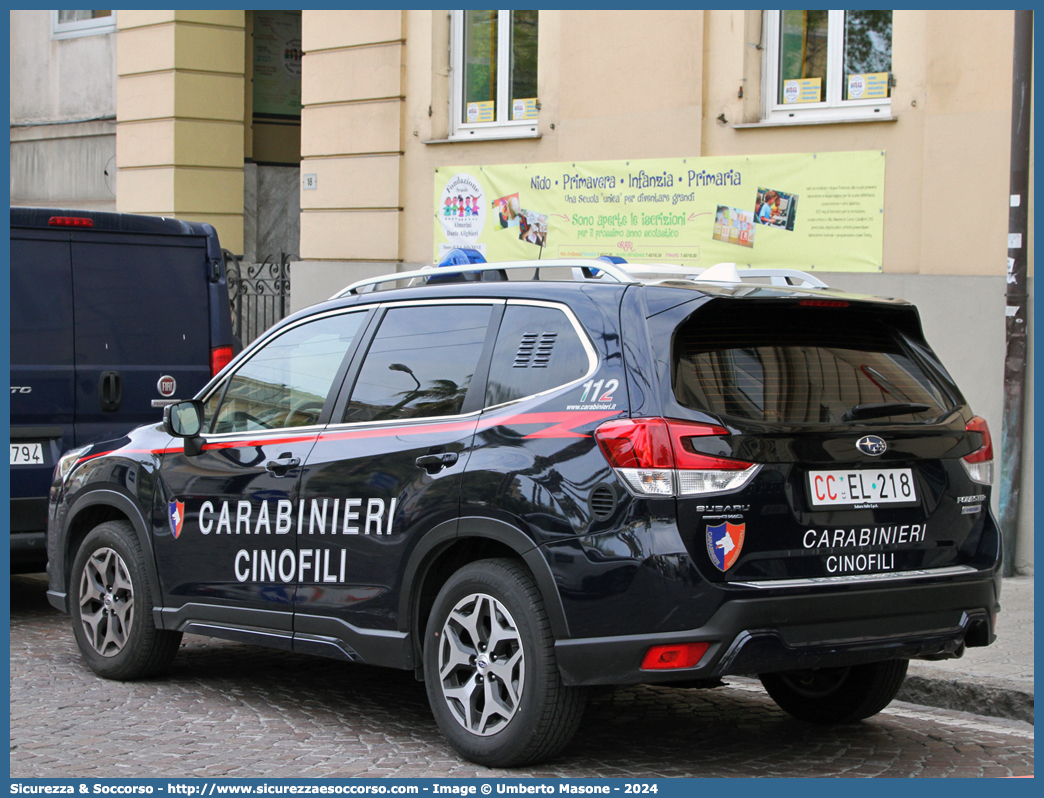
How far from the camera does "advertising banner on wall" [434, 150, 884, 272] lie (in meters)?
10.4

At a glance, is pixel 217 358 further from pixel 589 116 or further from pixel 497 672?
pixel 589 116

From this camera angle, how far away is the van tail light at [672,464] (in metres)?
4.49

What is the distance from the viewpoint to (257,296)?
1498cm

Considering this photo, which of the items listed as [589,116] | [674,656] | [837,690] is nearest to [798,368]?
[674,656]

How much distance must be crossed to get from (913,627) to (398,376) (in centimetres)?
223

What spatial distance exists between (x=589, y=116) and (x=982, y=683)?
22.8 ft

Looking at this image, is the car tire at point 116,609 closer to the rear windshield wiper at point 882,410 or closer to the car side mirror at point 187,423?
the car side mirror at point 187,423

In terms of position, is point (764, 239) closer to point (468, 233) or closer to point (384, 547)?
point (468, 233)

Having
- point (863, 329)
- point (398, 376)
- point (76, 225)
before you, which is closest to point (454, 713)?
point (398, 376)

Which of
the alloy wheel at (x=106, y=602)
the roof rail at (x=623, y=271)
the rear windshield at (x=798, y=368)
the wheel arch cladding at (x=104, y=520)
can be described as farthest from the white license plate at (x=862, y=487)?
the alloy wheel at (x=106, y=602)

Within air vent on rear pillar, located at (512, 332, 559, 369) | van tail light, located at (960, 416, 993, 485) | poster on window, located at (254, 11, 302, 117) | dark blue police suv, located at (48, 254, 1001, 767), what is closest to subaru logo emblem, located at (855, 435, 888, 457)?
→ dark blue police suv, located at (48, 254, 1001, 767)

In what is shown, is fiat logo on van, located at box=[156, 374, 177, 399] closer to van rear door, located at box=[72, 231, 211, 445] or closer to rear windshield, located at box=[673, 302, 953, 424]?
van rear door, located at box=[72, 231, 211, 445]

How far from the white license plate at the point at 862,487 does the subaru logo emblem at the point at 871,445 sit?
69 mm

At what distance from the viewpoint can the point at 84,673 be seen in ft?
22.2
